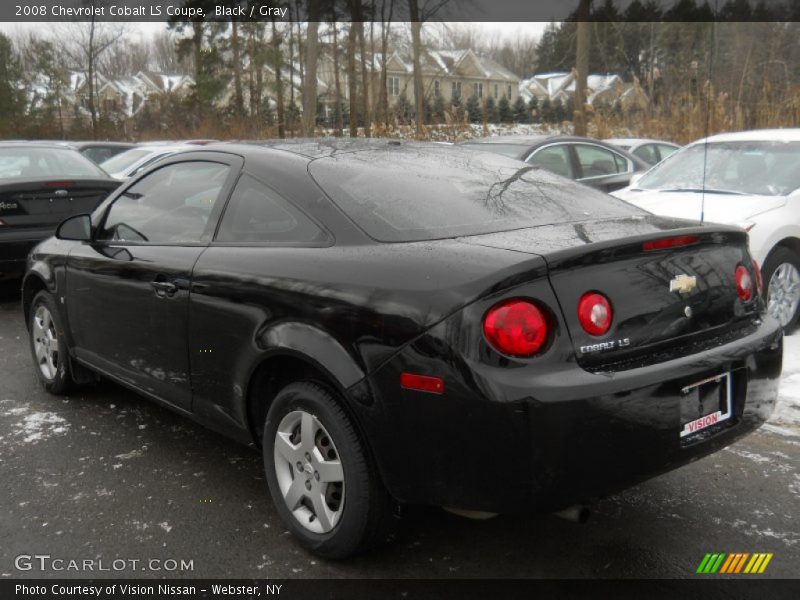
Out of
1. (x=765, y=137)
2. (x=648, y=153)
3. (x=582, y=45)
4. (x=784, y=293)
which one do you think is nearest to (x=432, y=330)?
(x=784, y=293)

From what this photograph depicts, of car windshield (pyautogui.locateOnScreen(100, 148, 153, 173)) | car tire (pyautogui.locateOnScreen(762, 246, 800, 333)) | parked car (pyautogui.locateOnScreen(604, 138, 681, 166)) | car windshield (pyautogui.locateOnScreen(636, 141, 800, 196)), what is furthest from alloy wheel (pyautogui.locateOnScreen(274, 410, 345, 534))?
car windshield (pyautogui.locateOnScreen(100, 148, 153, 173))

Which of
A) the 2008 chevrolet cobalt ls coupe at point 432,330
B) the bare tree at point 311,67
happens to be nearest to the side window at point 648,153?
the 2008 chevrolet cobalt ls coupe at point 432,330

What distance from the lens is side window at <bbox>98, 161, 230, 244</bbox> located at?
3.63 metres

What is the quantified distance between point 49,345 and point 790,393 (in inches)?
179

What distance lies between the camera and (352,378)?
2639 millimetres

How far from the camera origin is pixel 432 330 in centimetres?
246

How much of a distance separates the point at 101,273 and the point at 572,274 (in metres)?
2.65

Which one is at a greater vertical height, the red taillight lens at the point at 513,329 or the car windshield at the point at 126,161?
the car windshield at the point at 126,161

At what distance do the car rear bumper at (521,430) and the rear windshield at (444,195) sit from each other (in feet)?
2.18

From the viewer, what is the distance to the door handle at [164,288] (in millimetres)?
3520

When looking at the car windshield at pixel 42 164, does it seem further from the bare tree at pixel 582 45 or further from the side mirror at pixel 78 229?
the bare tree at pixel 582 45

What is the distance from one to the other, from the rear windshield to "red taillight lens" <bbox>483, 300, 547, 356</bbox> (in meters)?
0.57

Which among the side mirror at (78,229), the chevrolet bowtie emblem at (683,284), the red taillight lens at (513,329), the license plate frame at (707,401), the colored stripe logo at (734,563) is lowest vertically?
the colored stripe logo at (734,563)

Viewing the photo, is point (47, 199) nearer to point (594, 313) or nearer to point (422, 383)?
point (422, 383)
